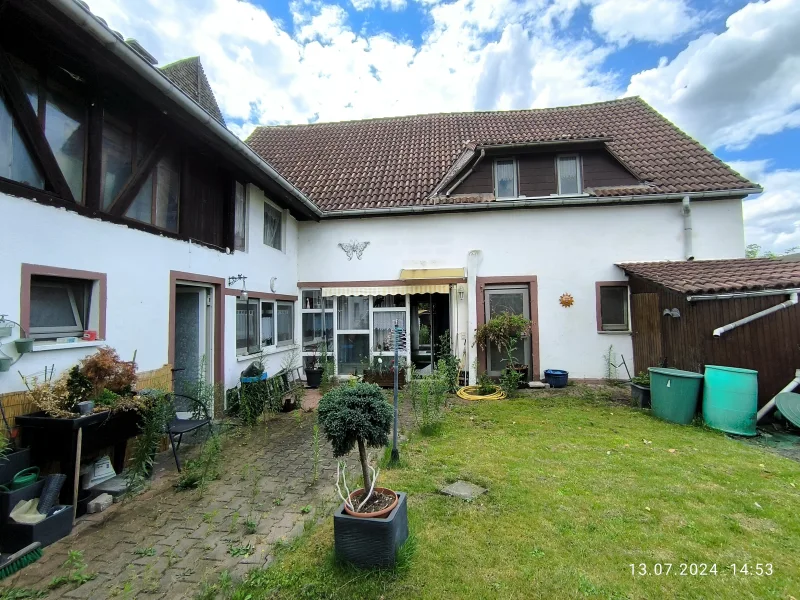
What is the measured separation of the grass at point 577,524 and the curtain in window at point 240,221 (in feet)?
21.6

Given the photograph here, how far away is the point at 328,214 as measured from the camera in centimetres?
1245

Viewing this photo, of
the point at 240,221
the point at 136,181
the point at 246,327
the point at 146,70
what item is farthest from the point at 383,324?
the point at 146,70

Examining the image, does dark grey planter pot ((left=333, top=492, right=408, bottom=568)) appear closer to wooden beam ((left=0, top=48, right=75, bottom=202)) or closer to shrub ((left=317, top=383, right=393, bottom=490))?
shrub ((left=317, top=383, right=393, bottom=490))

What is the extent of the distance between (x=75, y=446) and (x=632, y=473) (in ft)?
24.3

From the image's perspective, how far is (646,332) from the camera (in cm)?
1054

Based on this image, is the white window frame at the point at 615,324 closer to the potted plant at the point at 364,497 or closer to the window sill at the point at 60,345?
the potted plant at the point at 364,497

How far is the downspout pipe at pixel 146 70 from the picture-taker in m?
3.84

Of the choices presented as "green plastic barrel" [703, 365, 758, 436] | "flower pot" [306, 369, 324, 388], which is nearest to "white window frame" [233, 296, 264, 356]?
"flower pot" [306, 369, 324, 388]

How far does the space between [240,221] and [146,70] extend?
4.84 m

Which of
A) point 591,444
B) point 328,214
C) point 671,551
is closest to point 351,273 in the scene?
point 328,214

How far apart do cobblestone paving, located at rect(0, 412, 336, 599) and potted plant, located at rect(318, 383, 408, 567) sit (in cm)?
102

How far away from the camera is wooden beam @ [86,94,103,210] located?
17.5ft

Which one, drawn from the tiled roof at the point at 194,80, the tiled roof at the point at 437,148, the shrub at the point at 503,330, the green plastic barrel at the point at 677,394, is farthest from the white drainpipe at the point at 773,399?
the tiled roof at the point at 194,80

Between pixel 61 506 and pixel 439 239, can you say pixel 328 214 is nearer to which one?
pixel 439 239
